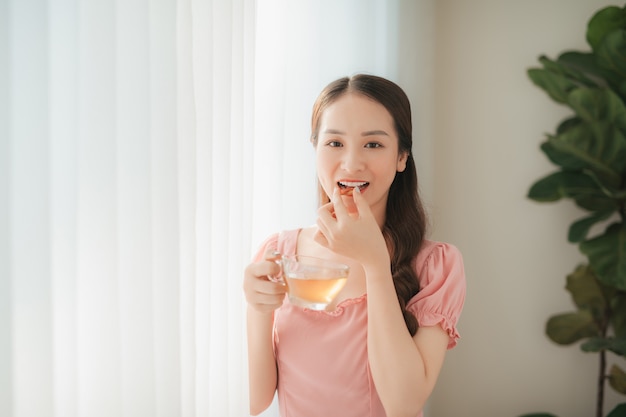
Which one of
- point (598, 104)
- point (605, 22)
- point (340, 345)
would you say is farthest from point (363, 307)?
point (605, 22)

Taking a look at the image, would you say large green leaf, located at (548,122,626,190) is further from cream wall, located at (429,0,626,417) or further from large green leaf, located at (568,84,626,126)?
cream wall, located at (429,0,626,417)

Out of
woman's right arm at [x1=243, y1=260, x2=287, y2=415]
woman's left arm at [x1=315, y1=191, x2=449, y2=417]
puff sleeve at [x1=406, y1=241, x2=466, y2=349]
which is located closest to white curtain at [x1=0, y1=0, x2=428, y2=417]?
woman's right arm at [x1=243, y1=260, x2=287, y2=415]

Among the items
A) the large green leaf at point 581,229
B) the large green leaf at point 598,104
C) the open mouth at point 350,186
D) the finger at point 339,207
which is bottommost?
the large green leaf at point 581,229

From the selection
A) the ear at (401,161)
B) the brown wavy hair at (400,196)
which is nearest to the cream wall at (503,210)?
the brown wavy hair at (400,196)

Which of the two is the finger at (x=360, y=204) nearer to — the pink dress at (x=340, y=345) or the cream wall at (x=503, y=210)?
the pink dress at (x=340, y=345)

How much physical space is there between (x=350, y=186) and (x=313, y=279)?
33 cm

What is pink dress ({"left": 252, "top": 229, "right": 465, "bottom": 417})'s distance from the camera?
126 cm

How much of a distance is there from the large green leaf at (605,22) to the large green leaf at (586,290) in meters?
0.94

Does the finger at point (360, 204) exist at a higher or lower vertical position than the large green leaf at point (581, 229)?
higher

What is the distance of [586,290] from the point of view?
2371mm

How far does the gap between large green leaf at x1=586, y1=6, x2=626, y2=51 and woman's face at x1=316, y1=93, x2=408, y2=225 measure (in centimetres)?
Answer: 143

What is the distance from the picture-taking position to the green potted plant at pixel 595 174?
→ 7.12ft

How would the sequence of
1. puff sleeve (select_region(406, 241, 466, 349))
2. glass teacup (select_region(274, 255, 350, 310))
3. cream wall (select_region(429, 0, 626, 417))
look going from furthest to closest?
cream wall (select_region(429, 0, 626, 417)) < puff sleeve (select_region(406, 241, 466, 349)) < glass teacup (select_region(274, 255, 350, 310))

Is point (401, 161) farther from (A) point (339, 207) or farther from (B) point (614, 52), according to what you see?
(B) point (614, 52)
